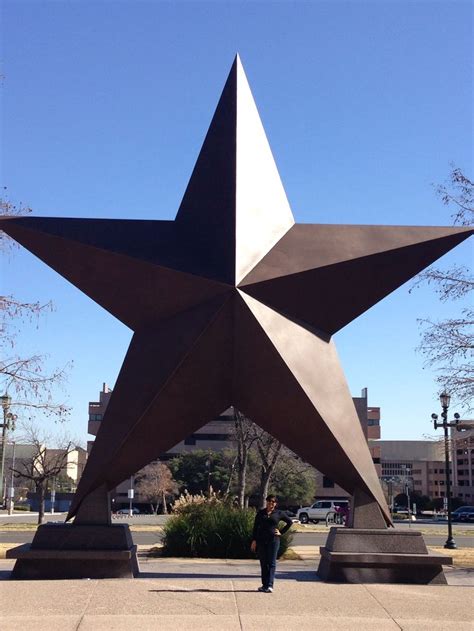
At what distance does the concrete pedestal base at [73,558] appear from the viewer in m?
10.4

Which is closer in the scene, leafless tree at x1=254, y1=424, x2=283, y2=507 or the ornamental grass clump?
the ornamental grass clump

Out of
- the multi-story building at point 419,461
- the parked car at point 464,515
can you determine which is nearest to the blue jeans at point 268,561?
the parked car at point 464,515

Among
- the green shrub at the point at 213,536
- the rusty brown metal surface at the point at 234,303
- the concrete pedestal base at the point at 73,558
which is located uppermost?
the rusty brown metal surface at the point at 234,303

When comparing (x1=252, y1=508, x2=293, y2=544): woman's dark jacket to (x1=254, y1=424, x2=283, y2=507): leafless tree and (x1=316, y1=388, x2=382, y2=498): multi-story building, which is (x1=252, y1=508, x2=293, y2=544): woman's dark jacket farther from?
(x1=316, y1=388, x2=382, y2=498): multi-story building

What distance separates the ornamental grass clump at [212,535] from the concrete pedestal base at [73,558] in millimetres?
6225

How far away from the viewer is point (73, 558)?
411 inches

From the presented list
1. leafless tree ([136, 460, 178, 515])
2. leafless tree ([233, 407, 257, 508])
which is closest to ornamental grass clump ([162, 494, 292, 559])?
leafless tree ([233, 407, 257, 508])

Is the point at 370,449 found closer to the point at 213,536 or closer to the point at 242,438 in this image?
the point at 242,438

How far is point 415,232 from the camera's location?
11.7 metres

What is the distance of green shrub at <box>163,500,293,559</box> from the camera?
16.6 metres

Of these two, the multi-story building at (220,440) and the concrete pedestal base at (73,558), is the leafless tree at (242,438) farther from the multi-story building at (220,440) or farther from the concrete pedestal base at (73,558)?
the multi-story building at (220,440)

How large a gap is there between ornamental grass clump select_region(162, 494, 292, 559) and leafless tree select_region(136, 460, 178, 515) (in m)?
45.3

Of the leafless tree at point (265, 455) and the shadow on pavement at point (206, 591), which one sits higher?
the leafless tree at point (265, 455)

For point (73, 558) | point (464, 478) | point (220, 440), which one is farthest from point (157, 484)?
point (464, 478)
